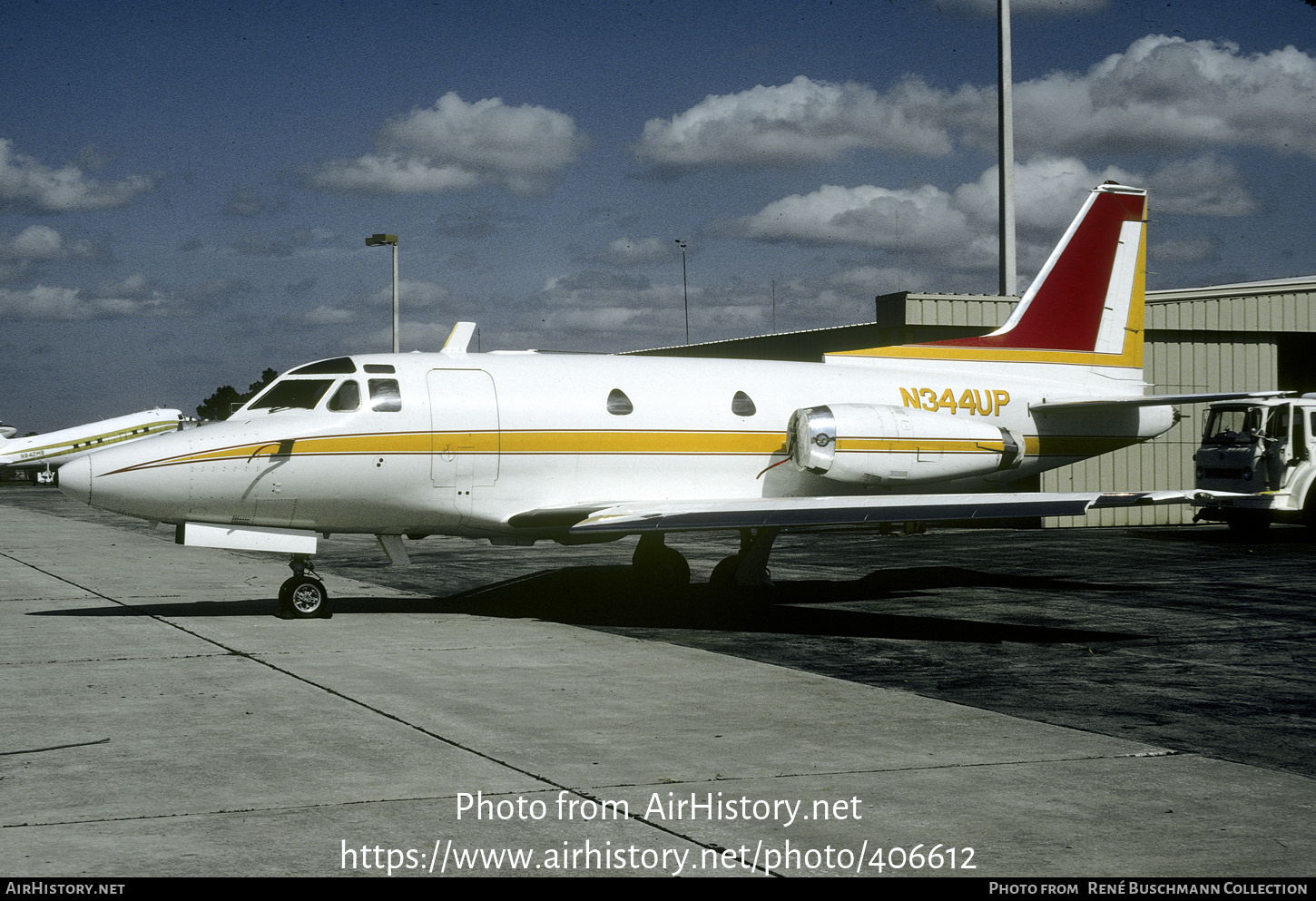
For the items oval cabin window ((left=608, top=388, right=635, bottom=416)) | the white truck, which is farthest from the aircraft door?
the white truck

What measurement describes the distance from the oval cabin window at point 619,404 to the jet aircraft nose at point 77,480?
5988mm

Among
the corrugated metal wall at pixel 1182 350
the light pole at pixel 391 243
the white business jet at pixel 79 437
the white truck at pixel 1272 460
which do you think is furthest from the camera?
the white business jet at pixel 79 437

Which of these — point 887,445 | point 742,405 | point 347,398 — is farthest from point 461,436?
point 887,445

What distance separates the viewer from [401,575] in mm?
20172

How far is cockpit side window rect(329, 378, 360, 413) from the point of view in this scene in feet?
47.1

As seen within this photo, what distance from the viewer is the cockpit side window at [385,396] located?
14477mm

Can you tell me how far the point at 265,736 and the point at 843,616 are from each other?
8218mm

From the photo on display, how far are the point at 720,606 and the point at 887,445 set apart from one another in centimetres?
303

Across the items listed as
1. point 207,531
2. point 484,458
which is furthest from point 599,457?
point 207,531

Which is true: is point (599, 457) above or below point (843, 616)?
above

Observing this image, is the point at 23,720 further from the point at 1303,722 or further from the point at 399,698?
the point at 1303,722

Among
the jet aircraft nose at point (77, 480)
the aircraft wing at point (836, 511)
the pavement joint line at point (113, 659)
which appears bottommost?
the pavement joint line at point (113, 659)

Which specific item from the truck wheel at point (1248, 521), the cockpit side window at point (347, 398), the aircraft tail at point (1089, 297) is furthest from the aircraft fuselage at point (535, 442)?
the truck wheel at point (1248, 521)

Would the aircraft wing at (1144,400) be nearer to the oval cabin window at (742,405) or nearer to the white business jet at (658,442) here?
the white business jet at (658,442)
